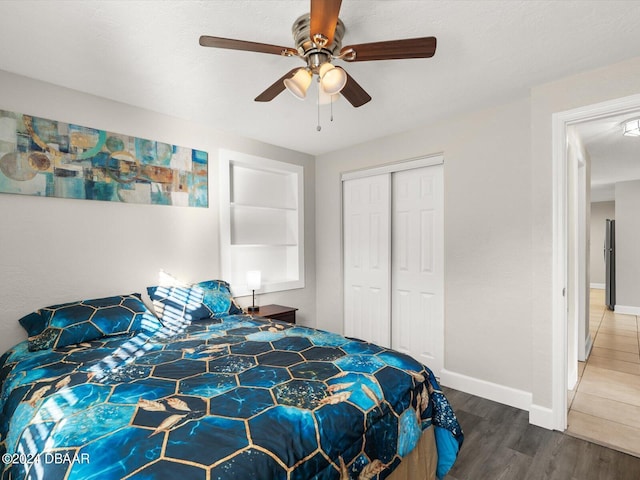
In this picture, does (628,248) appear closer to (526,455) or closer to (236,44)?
(526,455)

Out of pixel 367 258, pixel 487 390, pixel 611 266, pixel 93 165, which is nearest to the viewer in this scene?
pixel 93 165

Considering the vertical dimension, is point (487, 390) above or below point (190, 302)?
below

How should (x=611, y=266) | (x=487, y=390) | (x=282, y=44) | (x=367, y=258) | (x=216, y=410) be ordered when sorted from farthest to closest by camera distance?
(x=611, y=266)
(x=367, y=258)
(x=487, y=390)
(x=282, y=44)
(x=216, y=410)

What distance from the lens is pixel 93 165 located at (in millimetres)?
2494

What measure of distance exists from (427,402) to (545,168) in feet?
6.19

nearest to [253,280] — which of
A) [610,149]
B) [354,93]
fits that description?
[354,93]

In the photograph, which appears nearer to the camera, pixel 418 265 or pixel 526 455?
pixel 526 455

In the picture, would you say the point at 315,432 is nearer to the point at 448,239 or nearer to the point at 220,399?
the point at 220,399

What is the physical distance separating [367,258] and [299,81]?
8.06ft

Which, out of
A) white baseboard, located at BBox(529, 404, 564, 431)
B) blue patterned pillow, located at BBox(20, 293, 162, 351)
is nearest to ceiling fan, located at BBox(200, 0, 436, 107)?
blue patterned pillow, located at BBox(20, 293, 162, 351)

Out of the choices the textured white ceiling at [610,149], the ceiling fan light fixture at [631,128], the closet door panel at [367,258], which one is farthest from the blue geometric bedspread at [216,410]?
the ceiling fan light fixture at [631,128]

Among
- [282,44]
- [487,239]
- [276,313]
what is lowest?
[276,313]

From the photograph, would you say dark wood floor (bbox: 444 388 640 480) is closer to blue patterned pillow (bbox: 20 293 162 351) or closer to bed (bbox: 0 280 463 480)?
bed (bbox: 0 280 463 480)

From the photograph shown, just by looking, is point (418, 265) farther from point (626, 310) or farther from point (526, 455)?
point (626, 310)
